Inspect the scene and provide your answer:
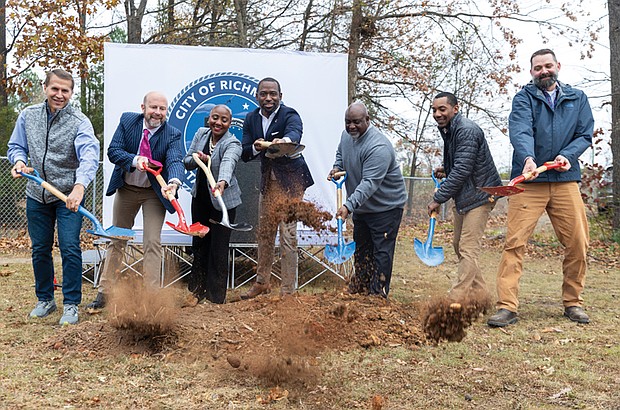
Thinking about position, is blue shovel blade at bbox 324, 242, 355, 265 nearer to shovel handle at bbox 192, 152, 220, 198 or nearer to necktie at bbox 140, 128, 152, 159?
shovel handle at bbox 192, 152, 220, 198

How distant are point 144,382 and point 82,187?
1620mm

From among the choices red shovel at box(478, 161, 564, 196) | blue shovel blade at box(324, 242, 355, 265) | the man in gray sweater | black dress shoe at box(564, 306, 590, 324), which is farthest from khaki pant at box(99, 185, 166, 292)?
black dress shoe at box(564, 306, 590, 324)

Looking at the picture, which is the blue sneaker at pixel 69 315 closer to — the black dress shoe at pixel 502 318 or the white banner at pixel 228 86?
the white banner at pixel 228 86

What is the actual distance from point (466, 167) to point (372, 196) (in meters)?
0.76

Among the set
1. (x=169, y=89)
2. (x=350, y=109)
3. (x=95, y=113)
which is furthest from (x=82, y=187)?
(x=95, y=113)

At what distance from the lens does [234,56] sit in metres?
7.12

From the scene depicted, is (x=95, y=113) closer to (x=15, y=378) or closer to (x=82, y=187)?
(x=82, y=187)

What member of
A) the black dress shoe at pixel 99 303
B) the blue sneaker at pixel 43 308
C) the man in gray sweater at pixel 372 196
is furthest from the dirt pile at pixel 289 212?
the blue sneaker at pixel 43 308

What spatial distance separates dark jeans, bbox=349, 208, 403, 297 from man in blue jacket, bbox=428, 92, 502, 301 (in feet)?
1.16

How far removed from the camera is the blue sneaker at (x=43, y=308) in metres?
4.71

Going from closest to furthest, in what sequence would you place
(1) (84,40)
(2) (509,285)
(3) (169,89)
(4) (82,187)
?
(4) (82,187)
(2) (509,285)
(3) (169,89)
(1) (84,40)

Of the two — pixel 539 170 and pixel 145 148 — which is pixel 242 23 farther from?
pixel 539 170

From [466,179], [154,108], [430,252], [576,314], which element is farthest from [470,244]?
[154,108]

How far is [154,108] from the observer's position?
16.0ft
